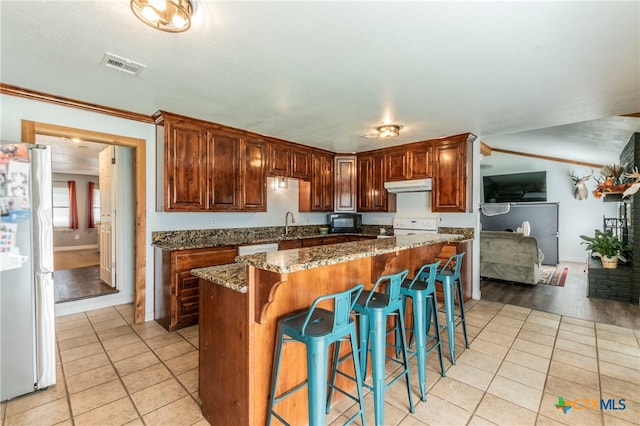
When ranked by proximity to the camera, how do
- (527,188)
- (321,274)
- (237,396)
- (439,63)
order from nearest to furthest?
1. (237,396)
2. (321,274)
3. (439,63)
4. (527,188)

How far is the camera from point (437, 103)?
293cm

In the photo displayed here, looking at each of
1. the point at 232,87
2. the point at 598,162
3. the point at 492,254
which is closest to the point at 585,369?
the point at 492,254

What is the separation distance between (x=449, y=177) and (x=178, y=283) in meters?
3.81

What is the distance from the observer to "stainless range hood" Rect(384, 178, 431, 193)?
4.52m

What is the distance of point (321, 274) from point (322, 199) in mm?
3475

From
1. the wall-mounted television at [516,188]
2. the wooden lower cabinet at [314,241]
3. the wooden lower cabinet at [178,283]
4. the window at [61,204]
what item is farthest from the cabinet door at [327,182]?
the window at [61,204]

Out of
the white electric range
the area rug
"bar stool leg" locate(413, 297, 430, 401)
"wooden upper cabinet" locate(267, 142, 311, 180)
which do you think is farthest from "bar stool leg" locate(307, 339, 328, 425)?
the area rug

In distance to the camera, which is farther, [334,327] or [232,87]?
[232,87]

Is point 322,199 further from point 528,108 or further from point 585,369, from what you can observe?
point 585,369

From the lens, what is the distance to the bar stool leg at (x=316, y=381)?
137 cm

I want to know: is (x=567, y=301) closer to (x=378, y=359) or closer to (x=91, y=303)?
(x=378, y=359)

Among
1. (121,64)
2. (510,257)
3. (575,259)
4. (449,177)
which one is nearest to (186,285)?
(121,64)

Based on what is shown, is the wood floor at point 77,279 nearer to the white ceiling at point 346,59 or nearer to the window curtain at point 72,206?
the window curtain at point 72,206

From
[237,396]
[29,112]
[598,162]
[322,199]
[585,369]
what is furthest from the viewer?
[598,162]
